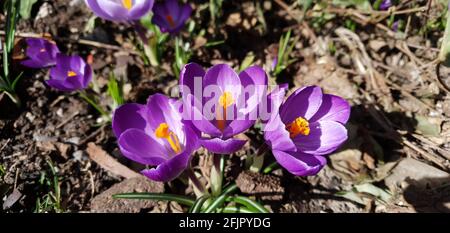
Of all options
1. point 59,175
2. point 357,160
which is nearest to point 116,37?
point 59,175

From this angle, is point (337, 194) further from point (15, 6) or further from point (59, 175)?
point (15, 6)

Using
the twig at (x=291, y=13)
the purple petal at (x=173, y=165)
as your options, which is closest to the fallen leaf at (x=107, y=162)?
the purple petal at (x=173, y=165)

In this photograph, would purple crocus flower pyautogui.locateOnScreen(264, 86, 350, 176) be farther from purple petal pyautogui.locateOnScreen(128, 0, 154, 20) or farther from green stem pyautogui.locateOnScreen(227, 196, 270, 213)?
purple petal pyautogui.locateOnScreen(128, 0, 154, 20)

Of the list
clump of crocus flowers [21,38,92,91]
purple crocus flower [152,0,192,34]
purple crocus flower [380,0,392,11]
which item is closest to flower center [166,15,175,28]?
purple crocus flower [152,0,192,34]

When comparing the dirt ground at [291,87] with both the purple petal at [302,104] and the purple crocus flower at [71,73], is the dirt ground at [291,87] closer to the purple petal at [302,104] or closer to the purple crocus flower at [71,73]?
the purple crocus flower at [71,73]

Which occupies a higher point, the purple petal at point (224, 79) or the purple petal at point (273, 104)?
the purple petal at point (224, 79)
